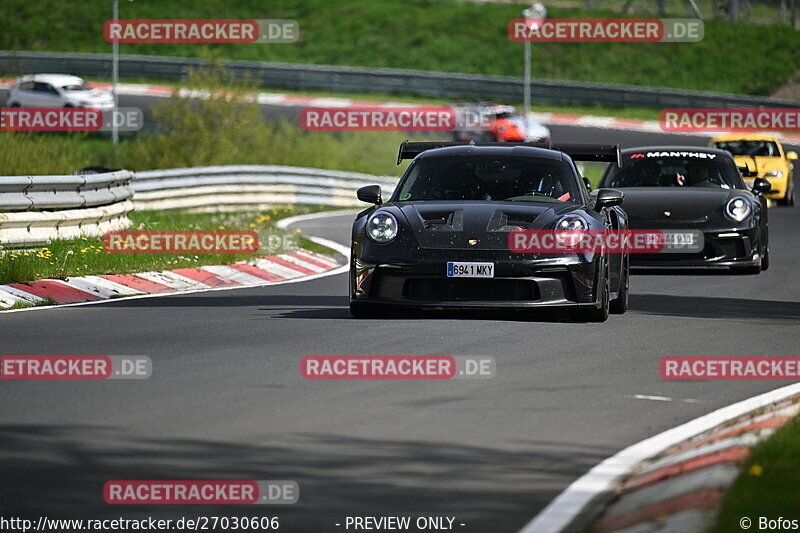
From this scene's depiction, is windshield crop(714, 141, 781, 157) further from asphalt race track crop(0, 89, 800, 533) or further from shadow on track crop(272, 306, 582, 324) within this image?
shadow on track crop(272, 306, 582, 324)

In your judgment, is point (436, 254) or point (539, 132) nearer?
point (436, 254)

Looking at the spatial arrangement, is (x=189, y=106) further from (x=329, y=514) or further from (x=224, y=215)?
(x=329, y=514)

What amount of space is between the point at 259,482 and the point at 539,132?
37.9 metres

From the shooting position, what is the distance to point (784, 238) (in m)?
23.0

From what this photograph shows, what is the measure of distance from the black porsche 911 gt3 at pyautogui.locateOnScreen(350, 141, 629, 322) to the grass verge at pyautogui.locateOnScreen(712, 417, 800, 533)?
15.2 ft

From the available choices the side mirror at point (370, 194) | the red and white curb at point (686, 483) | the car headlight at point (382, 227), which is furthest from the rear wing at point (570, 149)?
the red and white curb at point (686, 483)

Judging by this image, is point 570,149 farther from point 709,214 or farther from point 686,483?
point 686,483

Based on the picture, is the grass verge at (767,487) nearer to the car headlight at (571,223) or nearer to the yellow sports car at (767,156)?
the car headlight at (571,223)

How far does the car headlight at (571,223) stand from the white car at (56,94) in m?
36.4

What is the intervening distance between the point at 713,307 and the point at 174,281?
5508mm

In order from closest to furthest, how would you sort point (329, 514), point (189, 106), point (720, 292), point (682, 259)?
point (329, 514), point (720, 292), point (682, 259), point (189, 106)

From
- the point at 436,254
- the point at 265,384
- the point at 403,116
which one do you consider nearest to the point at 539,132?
the point at 403,116

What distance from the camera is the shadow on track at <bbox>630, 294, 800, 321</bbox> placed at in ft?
43.0

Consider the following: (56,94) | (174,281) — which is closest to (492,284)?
(174,281)
